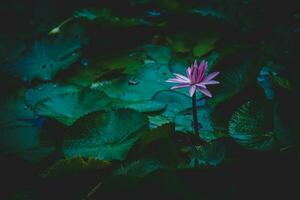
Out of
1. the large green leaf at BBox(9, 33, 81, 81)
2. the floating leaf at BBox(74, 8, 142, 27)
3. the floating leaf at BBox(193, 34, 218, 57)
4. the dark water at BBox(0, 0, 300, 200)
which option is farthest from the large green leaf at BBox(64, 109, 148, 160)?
the floating leaf at BBox(74, 8, 142, 27)

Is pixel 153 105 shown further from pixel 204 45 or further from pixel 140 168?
pixel 204 45

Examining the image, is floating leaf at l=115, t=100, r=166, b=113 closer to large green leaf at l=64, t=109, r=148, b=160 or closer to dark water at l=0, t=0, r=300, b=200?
dark water at l=0, t=0, r=300, b=200

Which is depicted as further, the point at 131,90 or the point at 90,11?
the point at 90,11

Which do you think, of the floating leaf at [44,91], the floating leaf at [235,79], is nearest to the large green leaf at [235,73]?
the floating leaf at [235,79]

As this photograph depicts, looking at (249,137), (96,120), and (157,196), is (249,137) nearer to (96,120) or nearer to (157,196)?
(157,196)

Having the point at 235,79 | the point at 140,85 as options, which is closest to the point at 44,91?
the point at 140,85

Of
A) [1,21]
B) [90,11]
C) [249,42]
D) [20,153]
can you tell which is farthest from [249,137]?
[1,21]

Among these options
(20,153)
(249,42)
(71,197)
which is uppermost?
(249,42)

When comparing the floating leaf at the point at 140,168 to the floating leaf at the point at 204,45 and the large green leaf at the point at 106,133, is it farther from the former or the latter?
the floating leaf at the point at 204,45
